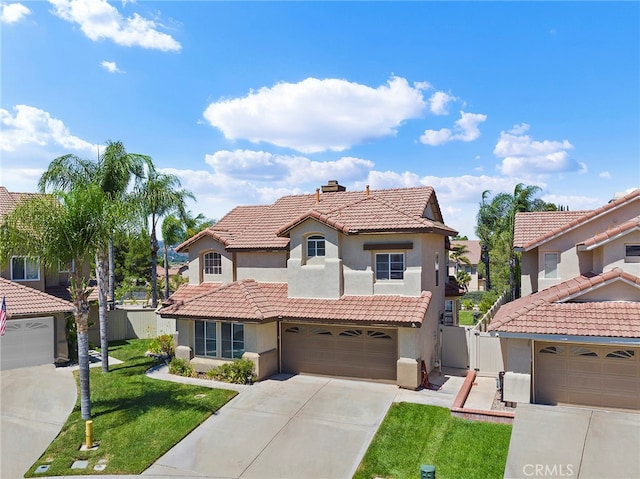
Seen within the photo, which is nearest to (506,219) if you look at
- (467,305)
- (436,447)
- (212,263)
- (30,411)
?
(467,305)

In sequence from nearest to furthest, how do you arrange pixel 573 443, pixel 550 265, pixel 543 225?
pixel 573 443, pixel 550 265, pixel 543 225

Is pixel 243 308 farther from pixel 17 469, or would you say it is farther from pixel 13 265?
pixel 13 265

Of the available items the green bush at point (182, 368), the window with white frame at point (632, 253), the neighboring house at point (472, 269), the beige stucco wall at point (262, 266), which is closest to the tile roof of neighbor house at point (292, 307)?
the beige stucco wall at point (262, 266)

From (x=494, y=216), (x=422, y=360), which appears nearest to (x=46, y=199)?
(x=422, y=360)

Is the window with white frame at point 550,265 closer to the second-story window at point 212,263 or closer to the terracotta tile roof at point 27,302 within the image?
the second-story window at point 212,263

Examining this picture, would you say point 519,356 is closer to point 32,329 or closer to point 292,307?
point 292,307

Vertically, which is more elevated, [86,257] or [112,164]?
[112,164]
